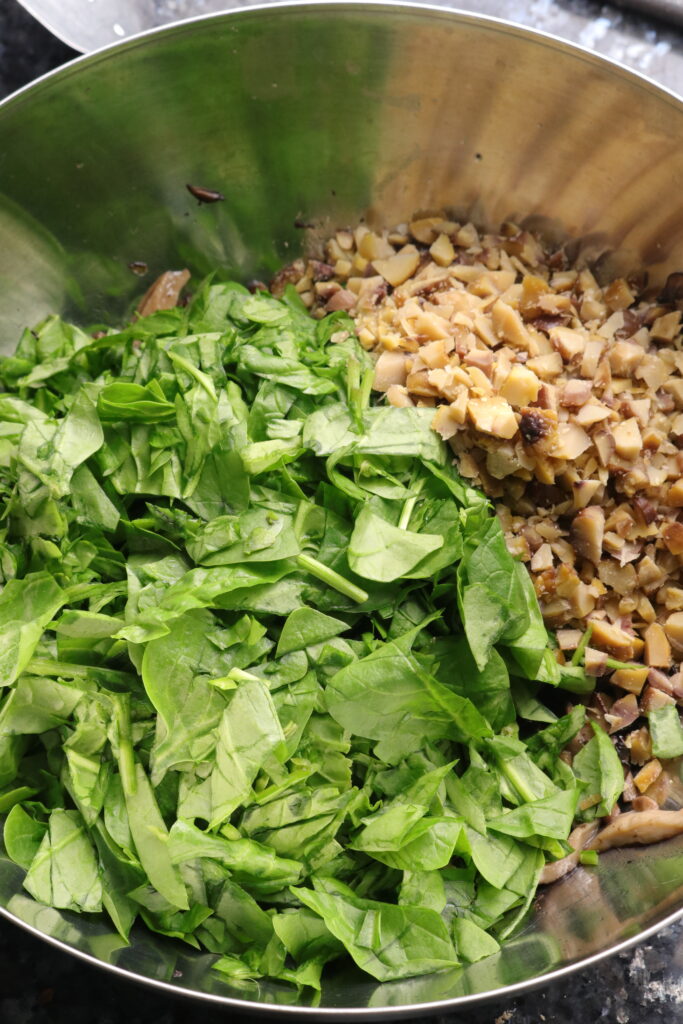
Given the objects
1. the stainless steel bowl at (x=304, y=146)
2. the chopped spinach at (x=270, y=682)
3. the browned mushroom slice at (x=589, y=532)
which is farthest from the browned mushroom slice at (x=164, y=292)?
the browned mushroom slice at (x=589, y=532)

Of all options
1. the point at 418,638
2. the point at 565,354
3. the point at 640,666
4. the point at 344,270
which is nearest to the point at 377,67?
the point at 344,270

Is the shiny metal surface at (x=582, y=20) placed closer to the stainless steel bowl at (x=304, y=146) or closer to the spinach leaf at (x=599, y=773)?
the stainless steel bowl at (x=304, y=146)

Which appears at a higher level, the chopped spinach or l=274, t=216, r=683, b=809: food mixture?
l=274, t=216, r=683, b=809: food mixture

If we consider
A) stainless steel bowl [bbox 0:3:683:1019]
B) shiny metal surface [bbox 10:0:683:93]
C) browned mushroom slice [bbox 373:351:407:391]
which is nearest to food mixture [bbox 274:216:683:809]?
browned mushroom slice [bbox 373:351:407:391]

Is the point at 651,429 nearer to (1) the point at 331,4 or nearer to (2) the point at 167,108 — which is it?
(1) the point at 331,4

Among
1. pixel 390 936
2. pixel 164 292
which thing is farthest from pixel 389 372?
pixel 390 936

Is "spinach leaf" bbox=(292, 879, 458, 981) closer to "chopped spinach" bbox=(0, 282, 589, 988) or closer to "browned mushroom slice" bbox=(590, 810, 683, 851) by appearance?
"chopped spinach" bbox=(0, 282, 589, 988)
